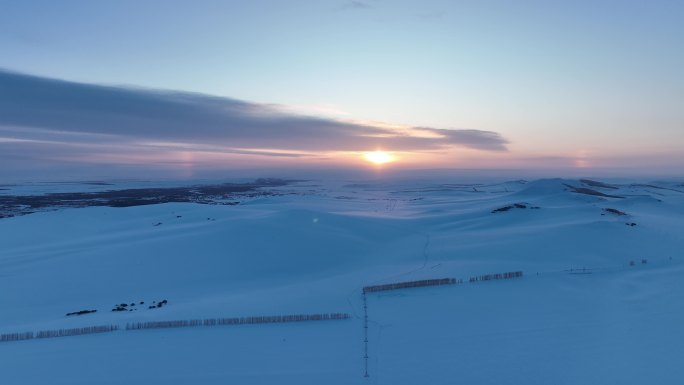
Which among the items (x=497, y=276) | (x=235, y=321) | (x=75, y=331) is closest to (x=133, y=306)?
(x=75, y=331)

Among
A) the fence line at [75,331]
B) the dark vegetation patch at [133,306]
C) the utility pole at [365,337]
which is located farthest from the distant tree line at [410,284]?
the fence line at [75,331]

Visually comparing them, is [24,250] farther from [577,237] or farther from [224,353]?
[577,237]

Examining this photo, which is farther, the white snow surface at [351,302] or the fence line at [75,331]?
the fence line at [75,331]

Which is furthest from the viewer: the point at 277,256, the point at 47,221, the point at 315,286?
the point at 47,221

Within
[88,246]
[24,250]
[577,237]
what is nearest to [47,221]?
[24,250]

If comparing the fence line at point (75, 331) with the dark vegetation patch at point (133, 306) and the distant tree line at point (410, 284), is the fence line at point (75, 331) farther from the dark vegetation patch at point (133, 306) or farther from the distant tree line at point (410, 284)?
the distant tree line at point (410, 284)

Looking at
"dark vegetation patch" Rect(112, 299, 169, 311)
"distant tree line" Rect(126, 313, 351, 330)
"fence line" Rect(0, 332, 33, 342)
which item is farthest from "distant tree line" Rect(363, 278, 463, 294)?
"fence line" Rect(0, 332, 33, 342)

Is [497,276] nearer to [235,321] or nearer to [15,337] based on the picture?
[235,321]
